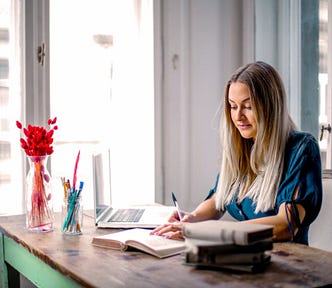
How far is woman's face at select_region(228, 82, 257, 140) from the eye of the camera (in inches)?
81.8

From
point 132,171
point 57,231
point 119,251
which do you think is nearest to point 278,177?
point 119,251

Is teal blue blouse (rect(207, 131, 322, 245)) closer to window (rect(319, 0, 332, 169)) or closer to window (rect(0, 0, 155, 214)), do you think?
window (rect(319, 0, 332, 169))

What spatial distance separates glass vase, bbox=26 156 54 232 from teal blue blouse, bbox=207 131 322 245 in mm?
687

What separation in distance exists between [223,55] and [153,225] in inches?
74.1

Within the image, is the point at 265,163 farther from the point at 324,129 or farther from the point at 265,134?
the point at 324,129

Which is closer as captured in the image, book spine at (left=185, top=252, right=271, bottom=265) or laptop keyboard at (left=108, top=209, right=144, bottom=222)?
book spine at (left=185, top=252, right=271, bottom=265)

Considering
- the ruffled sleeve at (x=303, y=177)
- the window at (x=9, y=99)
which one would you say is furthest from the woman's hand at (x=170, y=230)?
the window at (x=9, y=99)

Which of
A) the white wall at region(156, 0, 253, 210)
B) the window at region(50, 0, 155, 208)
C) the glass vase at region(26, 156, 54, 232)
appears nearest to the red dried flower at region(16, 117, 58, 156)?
the glass vase at region(26, 156, 54, 232)

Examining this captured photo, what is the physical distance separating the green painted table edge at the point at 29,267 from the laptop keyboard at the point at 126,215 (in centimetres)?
32

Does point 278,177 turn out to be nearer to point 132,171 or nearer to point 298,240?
point 298,240

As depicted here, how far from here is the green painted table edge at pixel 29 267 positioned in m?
1.66

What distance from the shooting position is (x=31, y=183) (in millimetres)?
2055

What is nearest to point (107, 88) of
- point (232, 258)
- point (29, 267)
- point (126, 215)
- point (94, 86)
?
point (94, 86)

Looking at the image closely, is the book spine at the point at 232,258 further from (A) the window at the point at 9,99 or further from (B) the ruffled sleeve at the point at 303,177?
(A) the window at the point at 9,99
